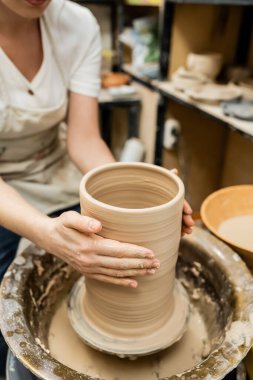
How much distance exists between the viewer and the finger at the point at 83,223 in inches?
24.6

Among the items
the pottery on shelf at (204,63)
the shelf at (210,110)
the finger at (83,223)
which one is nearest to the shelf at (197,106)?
the shelf at (210,110)

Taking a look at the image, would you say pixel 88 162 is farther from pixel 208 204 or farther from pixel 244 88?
pixel 244 88

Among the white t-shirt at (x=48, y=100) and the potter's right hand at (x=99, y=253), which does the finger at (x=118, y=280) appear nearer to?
the potter's right hand at (x=99, y=253)

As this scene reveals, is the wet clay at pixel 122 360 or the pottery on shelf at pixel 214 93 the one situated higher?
the pottery on shelf at pixel 214 93

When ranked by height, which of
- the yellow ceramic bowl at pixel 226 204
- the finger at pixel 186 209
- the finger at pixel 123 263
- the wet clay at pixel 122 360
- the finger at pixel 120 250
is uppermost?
the finger at pixel 120 250

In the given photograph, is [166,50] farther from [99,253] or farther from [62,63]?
[99,253]

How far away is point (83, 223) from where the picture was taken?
24.8 inches

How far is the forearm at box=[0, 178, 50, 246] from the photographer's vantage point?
75cm

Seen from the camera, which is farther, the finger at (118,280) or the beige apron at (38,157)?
the beige apron at (38,157)

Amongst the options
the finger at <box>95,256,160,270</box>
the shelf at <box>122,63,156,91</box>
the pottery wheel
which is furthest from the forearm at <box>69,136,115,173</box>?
the shelf at <box>122,63,156,91</box>

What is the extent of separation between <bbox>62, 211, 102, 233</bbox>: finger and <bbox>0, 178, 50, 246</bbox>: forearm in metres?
0.10

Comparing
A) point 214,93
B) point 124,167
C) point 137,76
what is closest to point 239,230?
point 124,167

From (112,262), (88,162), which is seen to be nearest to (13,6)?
(88,162)

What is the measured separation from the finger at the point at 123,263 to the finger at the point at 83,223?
58 millimetres
